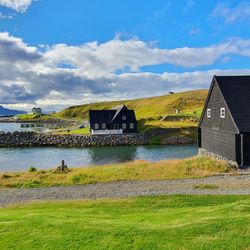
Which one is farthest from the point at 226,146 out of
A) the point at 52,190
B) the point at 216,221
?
the point at 216,221

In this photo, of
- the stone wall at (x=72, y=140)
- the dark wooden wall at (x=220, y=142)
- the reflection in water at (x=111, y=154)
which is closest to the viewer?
the dark wooden wall at (x=220, y=142)

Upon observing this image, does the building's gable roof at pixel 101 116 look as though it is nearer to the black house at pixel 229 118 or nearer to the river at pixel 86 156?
the river at pixel 86 156

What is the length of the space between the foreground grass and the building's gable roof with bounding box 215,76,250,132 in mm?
3732

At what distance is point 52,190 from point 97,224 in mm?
12080

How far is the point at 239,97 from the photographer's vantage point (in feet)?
106

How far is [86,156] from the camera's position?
5762 centimetres

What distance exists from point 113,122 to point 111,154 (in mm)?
21219

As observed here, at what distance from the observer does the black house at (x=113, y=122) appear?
3140 inches

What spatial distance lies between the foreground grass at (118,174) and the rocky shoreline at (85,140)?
4197 centimetres

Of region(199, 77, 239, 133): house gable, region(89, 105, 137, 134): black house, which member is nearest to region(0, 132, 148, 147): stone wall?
region(89, 105, 137, 134): black house

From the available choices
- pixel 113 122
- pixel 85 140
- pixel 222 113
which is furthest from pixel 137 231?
pixel 113 122

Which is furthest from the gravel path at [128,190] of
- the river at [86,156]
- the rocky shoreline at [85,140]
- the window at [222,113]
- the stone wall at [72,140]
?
the stone wall at [72,140]

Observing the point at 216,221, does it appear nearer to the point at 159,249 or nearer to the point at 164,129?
the point at 159,249

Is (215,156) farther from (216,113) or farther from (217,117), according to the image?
(216,113)
